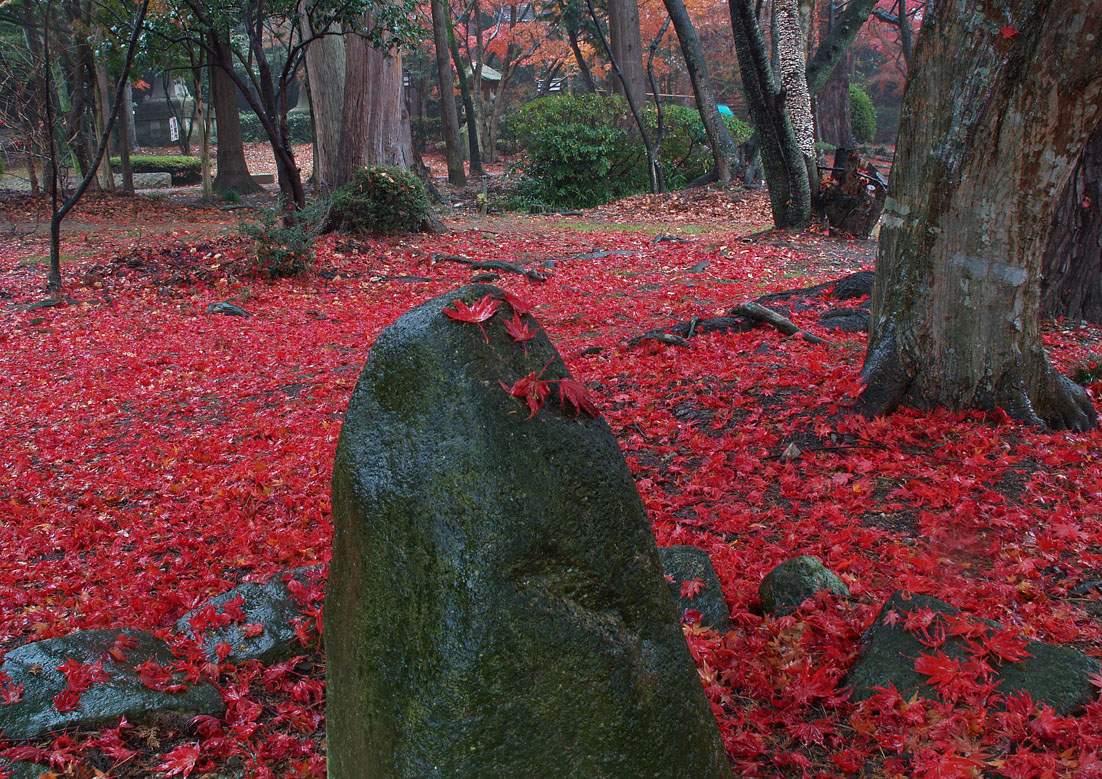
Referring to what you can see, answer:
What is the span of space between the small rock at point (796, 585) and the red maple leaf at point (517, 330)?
1969 millimetres

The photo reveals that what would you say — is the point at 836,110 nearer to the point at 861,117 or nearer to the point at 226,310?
the point at 861,117

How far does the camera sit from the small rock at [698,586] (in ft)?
10.6

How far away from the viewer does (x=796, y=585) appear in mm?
3236

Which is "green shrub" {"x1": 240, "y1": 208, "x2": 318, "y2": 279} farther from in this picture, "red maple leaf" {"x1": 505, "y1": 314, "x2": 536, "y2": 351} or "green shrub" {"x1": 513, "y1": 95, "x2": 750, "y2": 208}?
"red maple leaf" {"x1": 505, "y1": 314, "x2": 536, "y2": 351}

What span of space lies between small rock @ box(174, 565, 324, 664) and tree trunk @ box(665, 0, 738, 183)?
16.2m

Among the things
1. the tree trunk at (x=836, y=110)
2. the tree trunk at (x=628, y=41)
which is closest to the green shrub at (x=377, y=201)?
the tree trunk at (x=628, y=41)

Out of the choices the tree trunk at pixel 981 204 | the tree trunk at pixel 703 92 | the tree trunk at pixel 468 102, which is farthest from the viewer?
the tree trunk at pixel 468 102

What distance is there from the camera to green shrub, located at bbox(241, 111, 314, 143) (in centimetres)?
3847

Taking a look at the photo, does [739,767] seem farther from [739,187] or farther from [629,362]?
[739,187]

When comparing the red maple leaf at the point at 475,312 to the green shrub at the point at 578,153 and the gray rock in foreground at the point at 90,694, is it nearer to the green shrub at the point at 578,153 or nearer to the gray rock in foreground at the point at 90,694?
the gray rock in foreground at the point at 90,694

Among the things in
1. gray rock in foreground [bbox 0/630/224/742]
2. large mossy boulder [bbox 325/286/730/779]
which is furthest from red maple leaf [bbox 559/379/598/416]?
gray rock in foreground [bbox 0/630/224/742]

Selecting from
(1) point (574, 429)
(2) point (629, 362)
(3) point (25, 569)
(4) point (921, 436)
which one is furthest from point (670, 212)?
(1) point (574, 429)

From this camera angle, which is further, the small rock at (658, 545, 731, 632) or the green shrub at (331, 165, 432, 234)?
the green shrub at (331, 165, 432, 234)

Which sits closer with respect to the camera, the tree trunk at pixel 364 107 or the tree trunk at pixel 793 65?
the tree trunk at pixel 793 65
